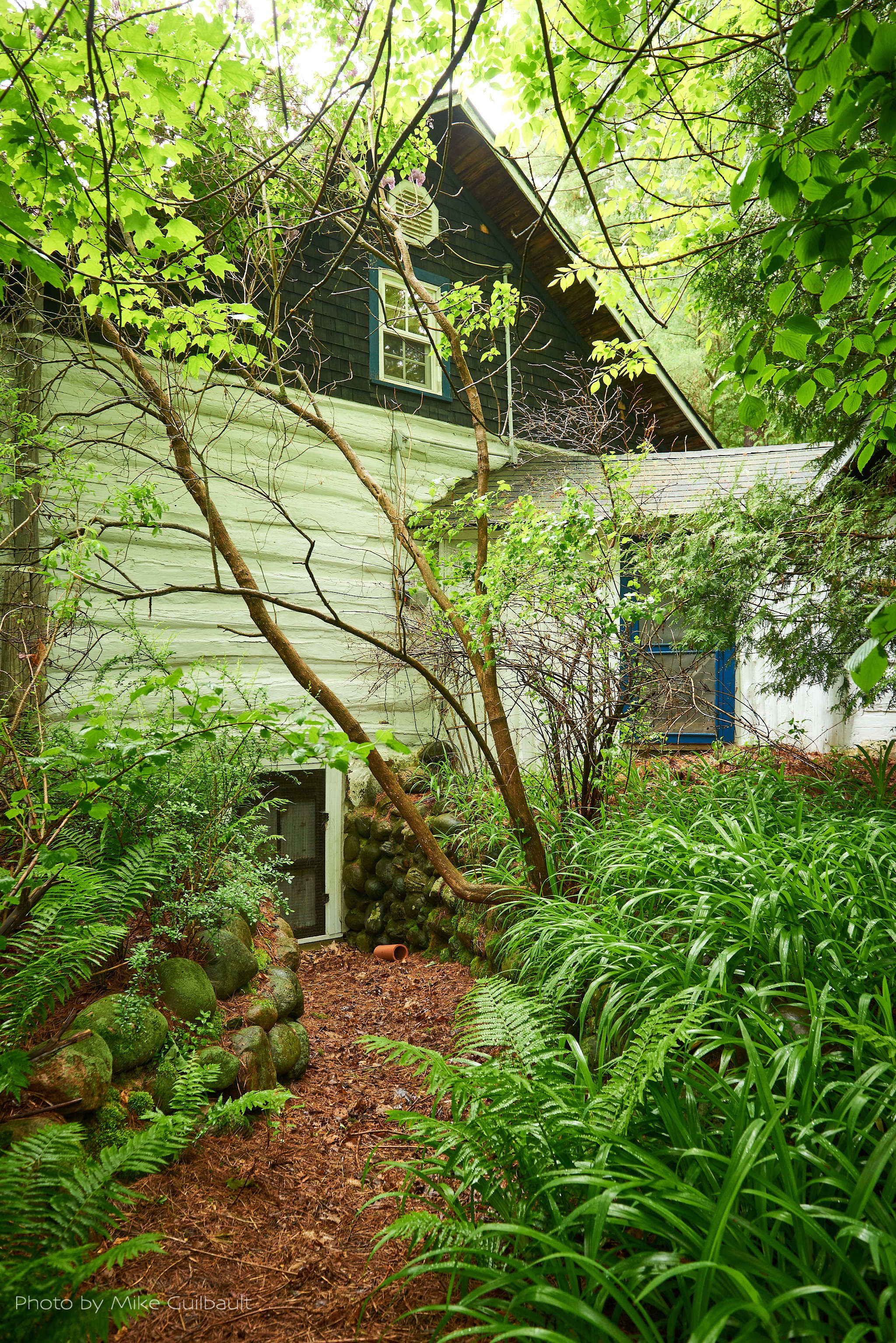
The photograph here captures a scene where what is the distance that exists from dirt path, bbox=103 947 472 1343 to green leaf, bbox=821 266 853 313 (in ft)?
7.91

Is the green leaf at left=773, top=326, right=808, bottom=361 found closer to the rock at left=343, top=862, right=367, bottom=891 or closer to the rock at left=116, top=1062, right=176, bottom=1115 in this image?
the rock at left=116, top=1062, right=176, bottom=1115

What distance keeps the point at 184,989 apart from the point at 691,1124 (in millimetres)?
2228

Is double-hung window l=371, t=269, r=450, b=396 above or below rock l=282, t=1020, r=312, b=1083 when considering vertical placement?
above

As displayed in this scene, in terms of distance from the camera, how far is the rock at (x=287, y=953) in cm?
416

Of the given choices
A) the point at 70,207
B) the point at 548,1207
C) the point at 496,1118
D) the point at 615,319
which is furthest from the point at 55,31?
the point at 615,319

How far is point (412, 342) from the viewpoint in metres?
7.23

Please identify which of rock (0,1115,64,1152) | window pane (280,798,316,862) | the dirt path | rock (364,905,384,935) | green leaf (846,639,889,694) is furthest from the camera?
window pane (280,798,316,862)

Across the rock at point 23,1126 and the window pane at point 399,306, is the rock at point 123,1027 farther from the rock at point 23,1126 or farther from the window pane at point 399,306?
the window pane at point 399,306

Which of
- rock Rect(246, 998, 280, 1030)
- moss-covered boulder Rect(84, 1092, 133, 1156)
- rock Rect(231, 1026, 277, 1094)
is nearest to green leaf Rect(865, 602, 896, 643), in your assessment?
moss-covered boulder Rect(84, 1092, 133, 1156)

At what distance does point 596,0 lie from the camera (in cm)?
243

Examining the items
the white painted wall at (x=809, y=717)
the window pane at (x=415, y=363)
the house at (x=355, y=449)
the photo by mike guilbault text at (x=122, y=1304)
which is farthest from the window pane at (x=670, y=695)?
the window pane at (x=415, y=363)

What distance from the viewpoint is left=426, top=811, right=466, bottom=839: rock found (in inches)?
207

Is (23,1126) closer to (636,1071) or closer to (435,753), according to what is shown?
(636,1071)

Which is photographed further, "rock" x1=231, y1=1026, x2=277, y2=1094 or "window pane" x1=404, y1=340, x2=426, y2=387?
"window pane" x1=404, y1=340, x2=426, y2=387
